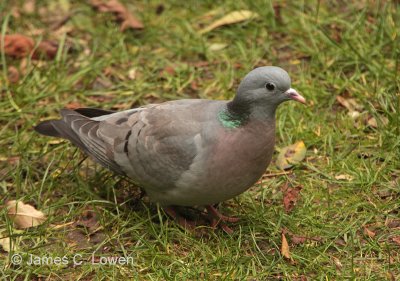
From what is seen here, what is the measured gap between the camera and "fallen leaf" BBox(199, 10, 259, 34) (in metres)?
6.75

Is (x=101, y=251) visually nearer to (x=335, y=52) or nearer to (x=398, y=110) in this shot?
(x=398, y=110)

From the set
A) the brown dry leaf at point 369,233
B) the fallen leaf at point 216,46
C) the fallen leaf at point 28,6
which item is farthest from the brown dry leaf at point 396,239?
the fallen leaf at point 28,6

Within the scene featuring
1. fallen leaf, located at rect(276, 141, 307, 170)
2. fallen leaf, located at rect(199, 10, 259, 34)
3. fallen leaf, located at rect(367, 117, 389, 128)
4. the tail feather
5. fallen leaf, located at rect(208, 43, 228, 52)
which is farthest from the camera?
fallen leaf, located at rect(199, 10, 259, 34)

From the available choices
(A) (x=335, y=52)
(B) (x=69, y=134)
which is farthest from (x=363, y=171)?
(B) (x=69, y=134)

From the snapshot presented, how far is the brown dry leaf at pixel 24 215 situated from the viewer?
4656 millimetres

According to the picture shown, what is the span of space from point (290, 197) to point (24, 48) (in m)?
2.98

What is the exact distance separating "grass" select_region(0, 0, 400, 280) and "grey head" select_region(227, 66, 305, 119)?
73cm

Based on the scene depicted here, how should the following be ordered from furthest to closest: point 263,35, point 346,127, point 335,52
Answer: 1. point 263,35
2. point 335,52
3. point 346,127

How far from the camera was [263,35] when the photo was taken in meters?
6.67

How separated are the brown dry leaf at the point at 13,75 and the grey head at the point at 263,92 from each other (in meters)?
2.59

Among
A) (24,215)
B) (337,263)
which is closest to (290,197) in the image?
(337,263)

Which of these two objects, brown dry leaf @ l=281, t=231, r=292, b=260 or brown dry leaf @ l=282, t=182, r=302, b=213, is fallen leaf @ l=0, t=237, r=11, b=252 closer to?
brown dry leaf @ l=281, t=231, r=292, b=260

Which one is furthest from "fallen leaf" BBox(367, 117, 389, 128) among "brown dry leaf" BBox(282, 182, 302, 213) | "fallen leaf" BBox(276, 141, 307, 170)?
"brown dry leaf" BBox(282, 182, 302, 213)

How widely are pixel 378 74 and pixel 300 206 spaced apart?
1.66 m
